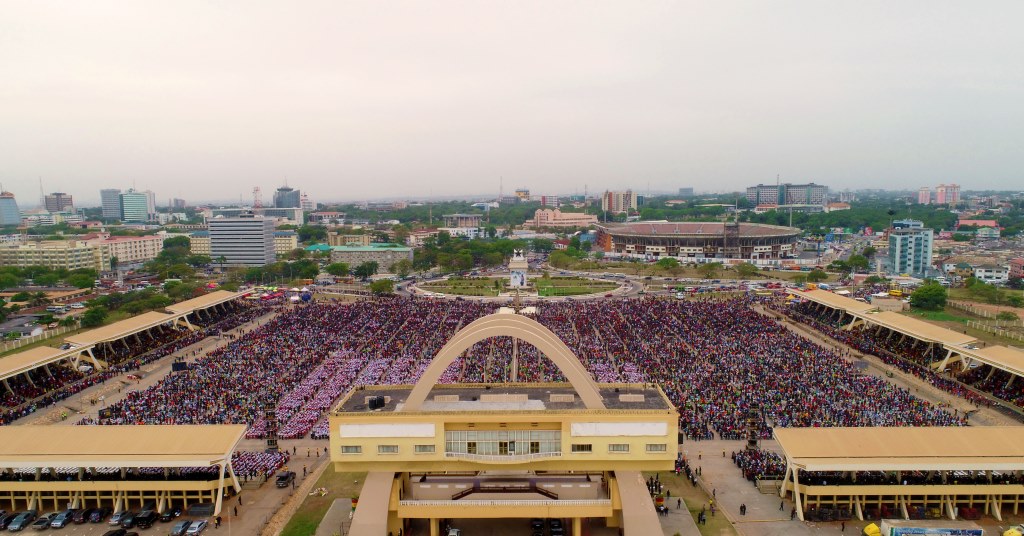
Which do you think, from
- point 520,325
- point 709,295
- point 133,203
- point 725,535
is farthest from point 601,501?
point 133,203

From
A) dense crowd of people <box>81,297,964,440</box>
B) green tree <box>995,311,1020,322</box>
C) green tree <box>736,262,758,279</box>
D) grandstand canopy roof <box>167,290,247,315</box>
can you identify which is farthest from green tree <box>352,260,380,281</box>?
green tree <box>995,311,1020,322</box>

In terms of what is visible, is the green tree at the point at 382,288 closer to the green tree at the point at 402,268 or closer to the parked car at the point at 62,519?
the green tree at the point at 402,268

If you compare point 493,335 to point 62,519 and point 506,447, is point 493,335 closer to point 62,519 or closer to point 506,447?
point 506,447

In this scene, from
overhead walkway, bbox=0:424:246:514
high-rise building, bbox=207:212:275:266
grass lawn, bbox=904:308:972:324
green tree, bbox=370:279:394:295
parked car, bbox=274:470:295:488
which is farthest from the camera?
high-rise building, bbox=207:212:275:266

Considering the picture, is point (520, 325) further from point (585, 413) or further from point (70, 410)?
point (70, 410)

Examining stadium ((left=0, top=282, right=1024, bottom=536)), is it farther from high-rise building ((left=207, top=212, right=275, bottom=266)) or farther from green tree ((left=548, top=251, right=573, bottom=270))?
high-rise building ((left=207, top=212, right=275, bottom=266))

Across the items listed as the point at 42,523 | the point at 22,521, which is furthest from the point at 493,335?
the point at 22,521
